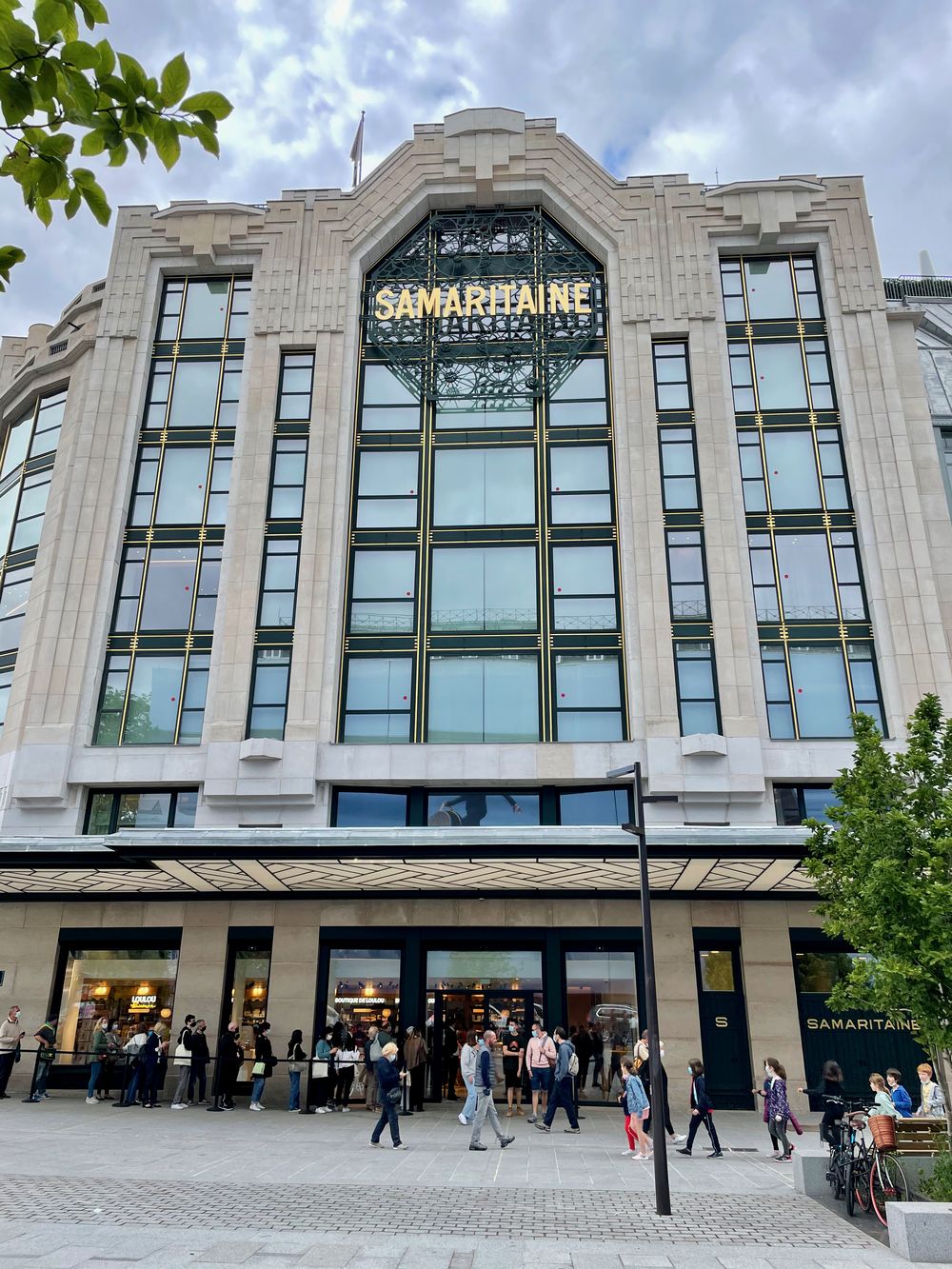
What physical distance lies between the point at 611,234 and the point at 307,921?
2462 cm

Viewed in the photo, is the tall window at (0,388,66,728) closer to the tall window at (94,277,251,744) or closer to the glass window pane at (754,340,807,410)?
the tall window at (94,277,251,744)

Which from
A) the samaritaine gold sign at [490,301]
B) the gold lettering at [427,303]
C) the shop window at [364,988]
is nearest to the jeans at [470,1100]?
the shop window at [364,988]

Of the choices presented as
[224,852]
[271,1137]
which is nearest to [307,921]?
[224,852]

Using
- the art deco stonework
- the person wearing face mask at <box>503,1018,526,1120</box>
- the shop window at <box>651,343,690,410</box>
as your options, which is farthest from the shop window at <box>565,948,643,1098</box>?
the shop window at <box>651,343,690,410</box>

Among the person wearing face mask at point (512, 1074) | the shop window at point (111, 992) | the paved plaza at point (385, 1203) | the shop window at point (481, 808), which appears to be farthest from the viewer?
the shop window at point (481, 808)

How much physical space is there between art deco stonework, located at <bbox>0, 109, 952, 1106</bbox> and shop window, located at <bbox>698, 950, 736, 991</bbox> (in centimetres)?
13

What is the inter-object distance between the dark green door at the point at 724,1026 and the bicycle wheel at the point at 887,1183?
1210 cm

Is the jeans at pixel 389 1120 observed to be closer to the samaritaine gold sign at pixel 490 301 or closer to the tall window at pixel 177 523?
the tall window at pixel 177 523

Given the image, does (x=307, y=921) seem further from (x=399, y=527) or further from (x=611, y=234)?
(x=611, y=234)

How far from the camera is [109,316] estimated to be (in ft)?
109

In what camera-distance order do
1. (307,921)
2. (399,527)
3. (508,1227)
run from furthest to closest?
1. (399,527)
2. (307,921)
3. (508,1227)

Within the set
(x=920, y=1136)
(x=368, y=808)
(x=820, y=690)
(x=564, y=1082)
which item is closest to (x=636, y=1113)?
(x=564, y=1082)

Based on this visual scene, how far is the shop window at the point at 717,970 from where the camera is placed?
993 inches

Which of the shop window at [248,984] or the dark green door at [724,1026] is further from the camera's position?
the shop window at [248,984]
